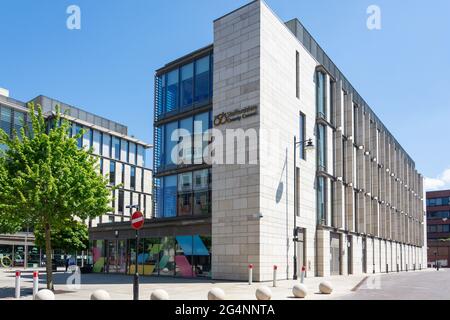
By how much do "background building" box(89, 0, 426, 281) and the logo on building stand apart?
75mm

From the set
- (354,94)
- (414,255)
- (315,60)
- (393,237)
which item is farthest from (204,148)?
(414,255)

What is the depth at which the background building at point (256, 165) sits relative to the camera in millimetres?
29672

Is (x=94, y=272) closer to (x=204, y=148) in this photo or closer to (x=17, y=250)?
(x=204, y=148)

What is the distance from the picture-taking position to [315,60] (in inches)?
1566

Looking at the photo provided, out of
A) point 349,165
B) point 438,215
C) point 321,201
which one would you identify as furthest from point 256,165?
point 438,215

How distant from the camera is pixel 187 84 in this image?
3662 cm

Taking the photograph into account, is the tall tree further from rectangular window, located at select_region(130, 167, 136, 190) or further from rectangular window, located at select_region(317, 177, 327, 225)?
rectangular window, located at select_region(130, 167, 136, 190)

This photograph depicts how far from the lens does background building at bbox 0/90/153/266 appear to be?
226 ft

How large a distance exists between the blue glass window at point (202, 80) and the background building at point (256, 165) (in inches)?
4.0

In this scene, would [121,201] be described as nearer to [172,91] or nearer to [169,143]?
[169,143]

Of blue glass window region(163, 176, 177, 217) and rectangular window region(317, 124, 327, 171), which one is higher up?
rectangular window region(317, 124, 327, 171)

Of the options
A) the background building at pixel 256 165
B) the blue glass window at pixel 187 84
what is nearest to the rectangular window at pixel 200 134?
the background building at pixel 256 165

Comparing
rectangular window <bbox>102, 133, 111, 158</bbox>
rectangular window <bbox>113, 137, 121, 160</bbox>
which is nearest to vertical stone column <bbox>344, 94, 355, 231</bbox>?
rectangular window <bbox>102, 133, 111, 158</bbox>

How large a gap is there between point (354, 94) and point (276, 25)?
20.3 metres
